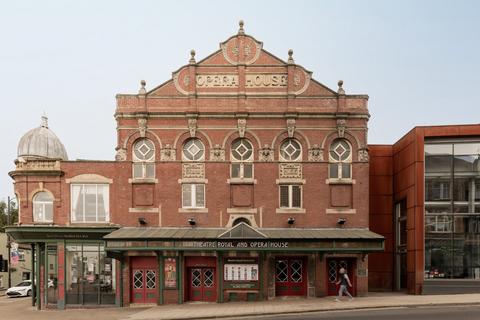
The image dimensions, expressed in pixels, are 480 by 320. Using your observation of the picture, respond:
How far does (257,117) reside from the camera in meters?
26.6

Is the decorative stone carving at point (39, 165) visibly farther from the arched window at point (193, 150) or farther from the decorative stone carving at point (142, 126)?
the arched window at point (193, 150)

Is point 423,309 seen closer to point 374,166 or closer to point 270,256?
point 270,256

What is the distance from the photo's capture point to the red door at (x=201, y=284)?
2597cm

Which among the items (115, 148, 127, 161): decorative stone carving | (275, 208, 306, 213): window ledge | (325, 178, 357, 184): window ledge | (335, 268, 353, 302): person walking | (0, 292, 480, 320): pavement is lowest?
(0, 292, 480, 320): pavement

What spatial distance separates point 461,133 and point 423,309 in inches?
391

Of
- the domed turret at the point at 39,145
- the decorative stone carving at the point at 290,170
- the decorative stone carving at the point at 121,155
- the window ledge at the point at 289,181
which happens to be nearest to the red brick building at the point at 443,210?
the window ledge at the point at 289,181

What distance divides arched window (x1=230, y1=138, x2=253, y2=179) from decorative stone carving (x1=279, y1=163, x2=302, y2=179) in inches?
68.5

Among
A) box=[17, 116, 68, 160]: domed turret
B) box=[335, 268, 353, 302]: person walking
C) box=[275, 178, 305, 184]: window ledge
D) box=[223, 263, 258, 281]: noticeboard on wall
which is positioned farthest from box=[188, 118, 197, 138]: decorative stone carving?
box=[335, 268, 353, 302]: person walking

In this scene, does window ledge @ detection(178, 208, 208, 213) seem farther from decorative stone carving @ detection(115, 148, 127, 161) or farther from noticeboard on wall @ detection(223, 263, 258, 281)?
decorative stone carving @ detection(115, 148, 127, 161)

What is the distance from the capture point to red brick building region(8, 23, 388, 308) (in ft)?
85.0

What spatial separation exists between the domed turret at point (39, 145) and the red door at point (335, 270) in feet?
58.9

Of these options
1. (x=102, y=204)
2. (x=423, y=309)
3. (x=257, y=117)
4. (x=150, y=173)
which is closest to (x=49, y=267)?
(x=102, y=204)

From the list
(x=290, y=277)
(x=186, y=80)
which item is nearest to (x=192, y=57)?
(x=186, y=80)

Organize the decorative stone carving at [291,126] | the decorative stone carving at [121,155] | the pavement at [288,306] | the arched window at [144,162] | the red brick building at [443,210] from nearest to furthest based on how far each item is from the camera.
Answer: the pavement at [288,306] → the red brick building at [443,210] → the decorative stone carving at [291,126] → the decorative stone carving at [121,155] → the arched window at [144,162]
